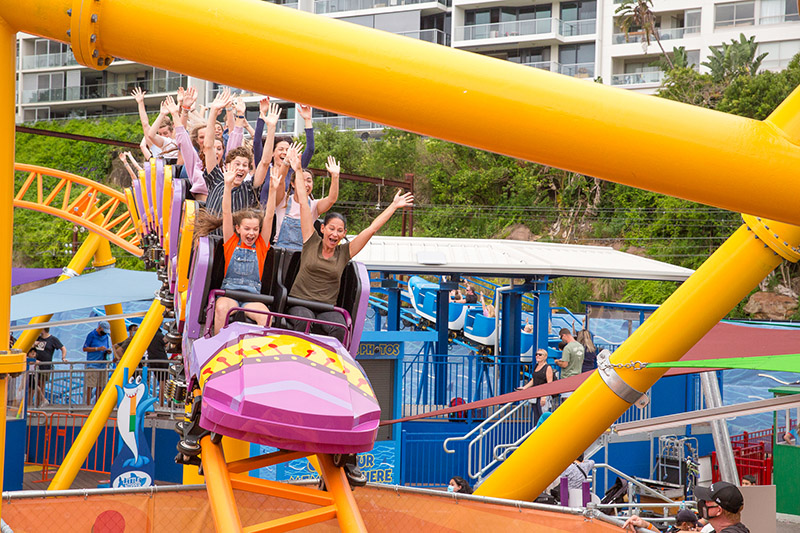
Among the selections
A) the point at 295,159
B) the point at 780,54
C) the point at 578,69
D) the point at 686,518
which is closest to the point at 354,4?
the point at 578,69

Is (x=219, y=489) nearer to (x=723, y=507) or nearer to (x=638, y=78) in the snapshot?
(x=723, y=507)

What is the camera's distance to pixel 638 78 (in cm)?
3834

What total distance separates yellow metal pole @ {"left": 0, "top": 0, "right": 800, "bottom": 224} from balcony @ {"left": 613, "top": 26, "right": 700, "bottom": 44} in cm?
3932

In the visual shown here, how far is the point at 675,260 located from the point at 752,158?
30537mm

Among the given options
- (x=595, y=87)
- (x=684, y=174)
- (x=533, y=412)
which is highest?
(x=595, y=87)

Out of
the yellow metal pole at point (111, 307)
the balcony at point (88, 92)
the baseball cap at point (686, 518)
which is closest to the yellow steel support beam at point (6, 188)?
the baseball cap at point (686, 518)

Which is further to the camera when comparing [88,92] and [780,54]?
[88,92]

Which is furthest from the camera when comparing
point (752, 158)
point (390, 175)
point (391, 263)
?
point (390, 175)

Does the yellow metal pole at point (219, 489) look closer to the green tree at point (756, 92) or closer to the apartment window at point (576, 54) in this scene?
the green tree at point (756, 92)

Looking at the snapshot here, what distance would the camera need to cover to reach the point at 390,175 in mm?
38156

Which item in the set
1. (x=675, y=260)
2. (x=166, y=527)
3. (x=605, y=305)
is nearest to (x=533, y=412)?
(x=605, y=305)

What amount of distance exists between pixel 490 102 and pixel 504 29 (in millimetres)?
42407

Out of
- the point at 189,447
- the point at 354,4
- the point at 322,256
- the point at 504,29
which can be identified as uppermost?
the point at 354,4

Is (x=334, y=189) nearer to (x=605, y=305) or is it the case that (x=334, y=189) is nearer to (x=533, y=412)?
(x=533, y=412)
